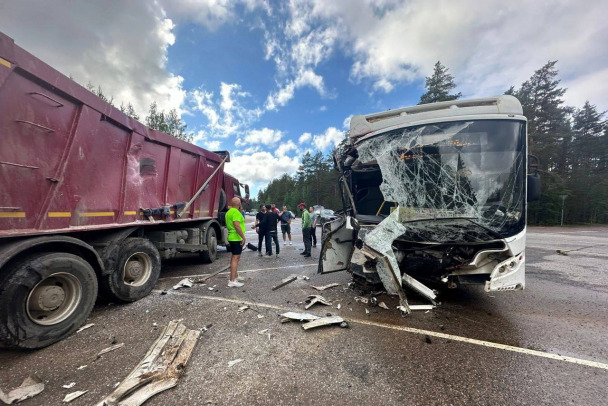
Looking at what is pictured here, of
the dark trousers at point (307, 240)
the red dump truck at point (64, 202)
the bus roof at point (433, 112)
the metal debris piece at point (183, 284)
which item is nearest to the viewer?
the red dump truck at point (64, 202)

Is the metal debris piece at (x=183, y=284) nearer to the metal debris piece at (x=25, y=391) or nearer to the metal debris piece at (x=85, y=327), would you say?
the metal debris piece at (x=85, y=327)

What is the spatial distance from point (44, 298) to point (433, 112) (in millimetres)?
5918

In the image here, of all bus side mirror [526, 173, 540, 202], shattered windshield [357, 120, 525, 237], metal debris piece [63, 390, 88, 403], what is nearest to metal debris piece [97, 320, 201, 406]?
metal debris piece [63, 390, 88, 403]

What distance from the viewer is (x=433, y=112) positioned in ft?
12.8

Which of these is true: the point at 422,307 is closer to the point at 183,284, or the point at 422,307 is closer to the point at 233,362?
the point at 233,362

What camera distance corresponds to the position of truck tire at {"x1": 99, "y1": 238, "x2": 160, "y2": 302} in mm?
3609

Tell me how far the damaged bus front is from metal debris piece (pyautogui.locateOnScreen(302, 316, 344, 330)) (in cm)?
85

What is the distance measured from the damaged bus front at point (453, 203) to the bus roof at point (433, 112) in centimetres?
2

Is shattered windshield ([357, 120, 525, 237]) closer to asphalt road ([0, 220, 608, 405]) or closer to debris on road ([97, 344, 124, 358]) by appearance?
asphalt road ([0, 220, 608, 405])

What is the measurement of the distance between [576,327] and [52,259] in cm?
657

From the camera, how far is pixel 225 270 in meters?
5.87

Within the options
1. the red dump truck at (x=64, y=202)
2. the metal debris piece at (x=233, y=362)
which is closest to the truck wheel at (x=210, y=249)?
the red dump truck at (x=64, y=202)

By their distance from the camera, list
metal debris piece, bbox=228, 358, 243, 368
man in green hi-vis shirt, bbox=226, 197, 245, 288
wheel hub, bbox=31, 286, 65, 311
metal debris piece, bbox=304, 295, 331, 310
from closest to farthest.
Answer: metal debris piece, bbox=228, 358, 243, 368 → wheel hub, bbox=31, 286, 65, 311 → metal debris piece, bbox=304, 295, 331, 310 → man in green hi-vis shirt, bbox=226, 197, 245, 288

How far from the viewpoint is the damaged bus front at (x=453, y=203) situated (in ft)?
10.3
